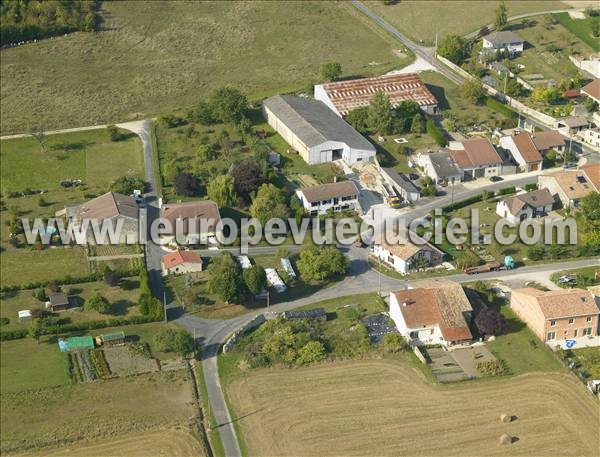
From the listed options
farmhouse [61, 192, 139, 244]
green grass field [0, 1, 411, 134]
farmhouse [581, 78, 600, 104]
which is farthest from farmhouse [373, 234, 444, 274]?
green grass field [0, 1, 411, 134]

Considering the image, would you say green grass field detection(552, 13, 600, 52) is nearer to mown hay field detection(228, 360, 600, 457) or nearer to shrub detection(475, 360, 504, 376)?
shrub detection(475, 360, 504, 376)

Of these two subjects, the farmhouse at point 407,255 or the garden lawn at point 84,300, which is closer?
the garden lawn at point 84,300

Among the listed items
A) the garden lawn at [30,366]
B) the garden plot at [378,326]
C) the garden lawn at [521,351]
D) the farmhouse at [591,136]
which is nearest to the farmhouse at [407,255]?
the garden plot at [378,326]

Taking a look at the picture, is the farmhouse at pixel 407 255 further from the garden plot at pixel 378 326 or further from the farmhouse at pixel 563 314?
the farmhouse at pixel 563 314

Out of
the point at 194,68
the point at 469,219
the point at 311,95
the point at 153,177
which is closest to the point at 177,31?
the point at 194,68

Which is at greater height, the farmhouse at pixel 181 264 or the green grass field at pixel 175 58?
the green grass field at pixel 175 58

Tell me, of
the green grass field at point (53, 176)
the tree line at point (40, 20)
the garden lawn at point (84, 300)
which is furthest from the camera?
the tree line at point (40, 20)
